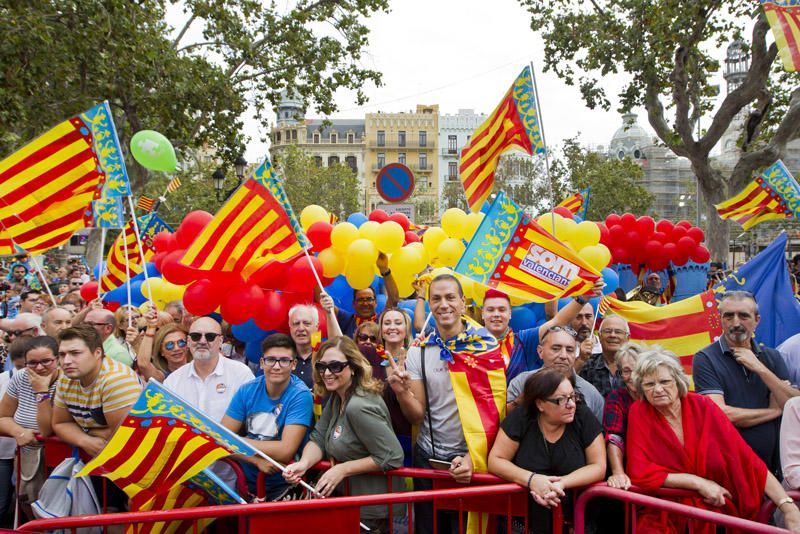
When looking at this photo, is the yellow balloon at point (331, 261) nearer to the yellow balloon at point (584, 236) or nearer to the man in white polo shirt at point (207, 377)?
the man in white polo shirt at point (207, 377)

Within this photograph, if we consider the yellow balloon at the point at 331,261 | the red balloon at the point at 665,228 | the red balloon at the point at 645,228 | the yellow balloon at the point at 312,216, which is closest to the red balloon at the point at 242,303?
the yellow balloon at the point at 331,261

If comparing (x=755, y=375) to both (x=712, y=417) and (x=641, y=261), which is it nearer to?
(x=712, y=417)

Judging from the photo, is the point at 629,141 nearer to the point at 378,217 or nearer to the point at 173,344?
the point at 378,217

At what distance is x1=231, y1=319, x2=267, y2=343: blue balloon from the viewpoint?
6.75m

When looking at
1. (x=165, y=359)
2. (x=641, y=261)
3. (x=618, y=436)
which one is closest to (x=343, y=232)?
(x=165, y=359)

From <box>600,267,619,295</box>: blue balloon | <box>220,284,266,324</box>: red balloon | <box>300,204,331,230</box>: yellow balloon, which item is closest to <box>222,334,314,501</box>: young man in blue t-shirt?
<box>220,284,266,324</box>: red balloon

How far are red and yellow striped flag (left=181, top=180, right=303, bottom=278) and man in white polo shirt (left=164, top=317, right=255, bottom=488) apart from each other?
0.98 m

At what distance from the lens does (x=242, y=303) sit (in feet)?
19.8

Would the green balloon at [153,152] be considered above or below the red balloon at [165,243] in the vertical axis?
above

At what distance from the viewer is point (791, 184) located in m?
8.73

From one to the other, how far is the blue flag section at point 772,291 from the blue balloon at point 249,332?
3994mm

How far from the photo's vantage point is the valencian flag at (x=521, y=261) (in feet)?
17.6

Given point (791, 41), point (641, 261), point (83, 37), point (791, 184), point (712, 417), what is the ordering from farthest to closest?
1. point (83, 37)
2. point (641, 261)
3. point (791, 184)
4. point (791, 41)
5. point (712, 417)

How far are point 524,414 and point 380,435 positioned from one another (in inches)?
30.2
